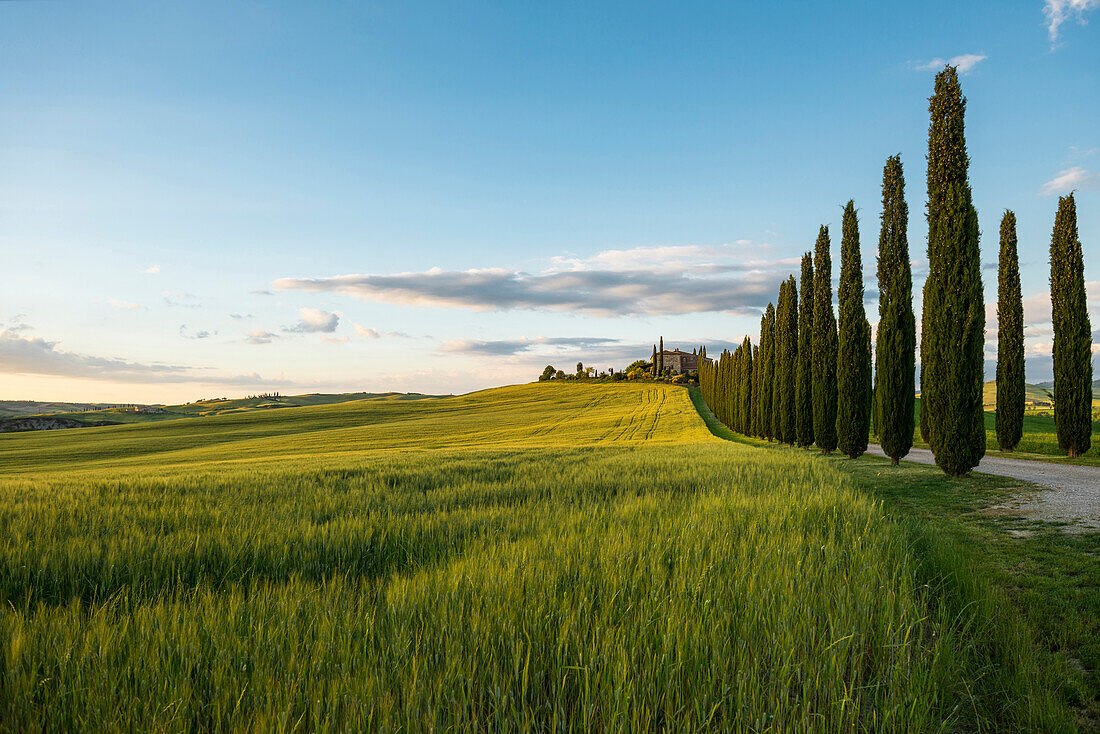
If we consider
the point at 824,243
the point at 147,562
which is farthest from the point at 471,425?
Result: the point at 147,562

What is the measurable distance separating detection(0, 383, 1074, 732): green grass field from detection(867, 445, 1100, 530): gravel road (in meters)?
4.16

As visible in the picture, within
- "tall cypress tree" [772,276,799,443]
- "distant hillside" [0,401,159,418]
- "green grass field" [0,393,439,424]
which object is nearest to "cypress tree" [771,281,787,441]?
"tall cypress tree" [772,276,799,443]

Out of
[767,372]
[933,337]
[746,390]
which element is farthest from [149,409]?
[933,337]

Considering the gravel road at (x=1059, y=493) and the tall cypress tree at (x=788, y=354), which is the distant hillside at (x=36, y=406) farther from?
the gravel road at (x=1059, y=493)

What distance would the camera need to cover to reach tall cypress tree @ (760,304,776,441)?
29.6 m

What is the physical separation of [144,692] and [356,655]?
0.91 metres

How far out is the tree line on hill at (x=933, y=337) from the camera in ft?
43.5

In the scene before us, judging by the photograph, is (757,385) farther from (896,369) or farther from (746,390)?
(896,369)

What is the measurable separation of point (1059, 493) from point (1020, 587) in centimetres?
750

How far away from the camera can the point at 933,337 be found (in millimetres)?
13711

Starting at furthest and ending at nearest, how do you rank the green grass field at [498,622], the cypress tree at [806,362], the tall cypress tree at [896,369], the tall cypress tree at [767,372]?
the tall cypress tree at [767,372]
the cypress tree at [806,362]
the tall cypress tree at [896,369]
the green grass field at [498,622]

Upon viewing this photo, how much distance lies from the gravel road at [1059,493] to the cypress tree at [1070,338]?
3813 millimetres

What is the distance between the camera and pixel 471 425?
1688 inches

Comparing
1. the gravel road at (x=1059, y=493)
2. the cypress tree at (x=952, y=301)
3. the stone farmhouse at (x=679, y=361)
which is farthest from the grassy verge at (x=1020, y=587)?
the stone farmhouse at (x=679, y=361)
